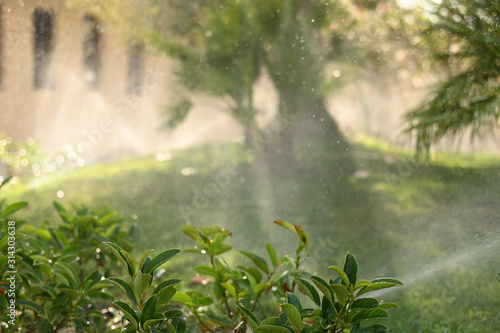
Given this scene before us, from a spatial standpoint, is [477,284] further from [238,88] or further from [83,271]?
[238,88]

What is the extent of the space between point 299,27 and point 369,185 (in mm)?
1482

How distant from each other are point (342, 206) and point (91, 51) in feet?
7.47

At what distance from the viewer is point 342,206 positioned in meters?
3.78

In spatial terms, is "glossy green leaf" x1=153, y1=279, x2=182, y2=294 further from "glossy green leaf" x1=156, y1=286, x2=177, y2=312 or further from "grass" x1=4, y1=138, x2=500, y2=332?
"grass" x1=4, y1=138, x2=500, y2=332

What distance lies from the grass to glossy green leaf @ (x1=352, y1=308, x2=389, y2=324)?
31.8 inches

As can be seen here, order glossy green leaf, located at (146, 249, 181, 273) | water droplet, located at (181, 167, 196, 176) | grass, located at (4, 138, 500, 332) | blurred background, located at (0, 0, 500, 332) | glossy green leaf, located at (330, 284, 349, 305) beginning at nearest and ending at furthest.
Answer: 1. glossy green leaf, located at (330, 284, 349, 305)
2. glossy green leaf, located at (146, 249, 181, 273)
3. grass, located at (4, 138, 500, 332)
4. blurred background, located at (0, 0, 500, 332)
5. water droplet, located at (181, 167, 196, 176)

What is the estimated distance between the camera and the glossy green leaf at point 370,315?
97 cm

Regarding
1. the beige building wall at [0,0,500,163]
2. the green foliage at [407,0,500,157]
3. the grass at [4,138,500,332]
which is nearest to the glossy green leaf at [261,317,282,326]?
the grass at [4,138,500,332]

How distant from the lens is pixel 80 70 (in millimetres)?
4172

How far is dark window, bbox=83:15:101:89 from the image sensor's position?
419 centimetres

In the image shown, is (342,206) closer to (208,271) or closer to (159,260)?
(208,271)

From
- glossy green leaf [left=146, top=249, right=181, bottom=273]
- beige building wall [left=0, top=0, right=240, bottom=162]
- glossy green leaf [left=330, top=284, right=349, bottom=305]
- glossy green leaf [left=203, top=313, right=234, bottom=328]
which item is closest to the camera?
glossy green leaf [left=330, top=284, right=349, bottom=305]

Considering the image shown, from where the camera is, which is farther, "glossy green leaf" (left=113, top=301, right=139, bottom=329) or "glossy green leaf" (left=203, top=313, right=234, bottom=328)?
"glossy green leaf" (left=203, top=313, right=234, bottom=328)

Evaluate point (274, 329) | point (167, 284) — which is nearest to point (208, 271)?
point (167, 284)
